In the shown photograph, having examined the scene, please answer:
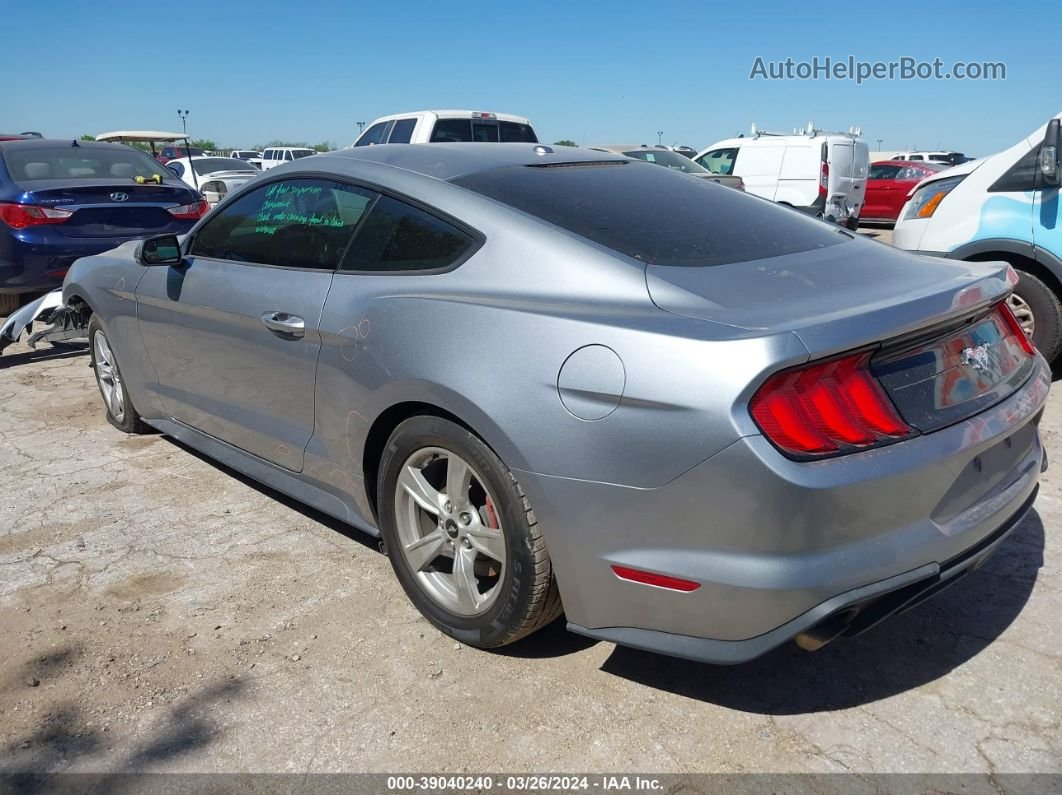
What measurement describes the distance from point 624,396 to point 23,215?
21.2ft

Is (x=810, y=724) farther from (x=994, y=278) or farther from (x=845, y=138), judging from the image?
(x=845, y=138)

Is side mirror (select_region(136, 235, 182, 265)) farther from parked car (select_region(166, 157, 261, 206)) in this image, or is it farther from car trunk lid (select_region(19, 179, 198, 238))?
parked car (select_region(166, 157, 261, 206))

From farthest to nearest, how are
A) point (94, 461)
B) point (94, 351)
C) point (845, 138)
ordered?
point (845, 138), point (94, 351), point (94, 461)

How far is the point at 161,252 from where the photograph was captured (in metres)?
3.90

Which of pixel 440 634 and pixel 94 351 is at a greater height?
pixel 94 351

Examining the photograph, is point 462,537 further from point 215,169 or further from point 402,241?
point 215,169

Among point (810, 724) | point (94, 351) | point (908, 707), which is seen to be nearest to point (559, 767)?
point (810, 724)

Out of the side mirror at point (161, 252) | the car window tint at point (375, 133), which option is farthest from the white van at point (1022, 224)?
the car window tint at point (375, 133)

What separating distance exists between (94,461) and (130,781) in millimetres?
2721

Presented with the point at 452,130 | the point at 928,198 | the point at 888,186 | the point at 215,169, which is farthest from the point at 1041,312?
the point at 215,169

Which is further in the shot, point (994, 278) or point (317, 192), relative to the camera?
point (317, 192)

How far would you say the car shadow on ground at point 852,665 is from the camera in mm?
2545

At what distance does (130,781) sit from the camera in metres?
2.27

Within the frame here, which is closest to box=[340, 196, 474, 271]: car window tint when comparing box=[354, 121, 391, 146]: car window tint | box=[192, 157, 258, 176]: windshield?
box=[354, 121, 391, 146]: car window tint
